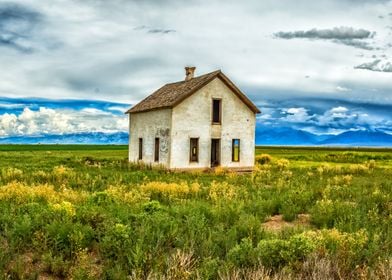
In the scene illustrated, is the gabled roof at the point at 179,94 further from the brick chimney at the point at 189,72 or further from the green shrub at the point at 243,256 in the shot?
the green shrub at the point at 243,256

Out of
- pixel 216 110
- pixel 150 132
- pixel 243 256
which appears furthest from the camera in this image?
pixel 150 132

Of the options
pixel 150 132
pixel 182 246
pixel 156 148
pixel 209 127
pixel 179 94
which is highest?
pixel 179 94

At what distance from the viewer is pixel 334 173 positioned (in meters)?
26.3

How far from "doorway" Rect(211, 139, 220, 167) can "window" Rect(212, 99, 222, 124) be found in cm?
132

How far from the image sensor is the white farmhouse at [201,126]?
87.4 feet

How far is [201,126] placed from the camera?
90.0 ft

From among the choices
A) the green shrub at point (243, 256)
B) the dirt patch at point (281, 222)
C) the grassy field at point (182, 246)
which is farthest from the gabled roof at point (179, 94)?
the green shrub at point (243, 256)

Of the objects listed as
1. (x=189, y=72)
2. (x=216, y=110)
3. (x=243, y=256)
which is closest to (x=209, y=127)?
(x=216, y=110)

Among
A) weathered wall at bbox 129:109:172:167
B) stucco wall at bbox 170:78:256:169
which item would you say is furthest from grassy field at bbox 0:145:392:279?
weathered wall at bbox 129:109:172:167

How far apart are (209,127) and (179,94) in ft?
9.23

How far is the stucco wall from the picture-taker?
87.4ft

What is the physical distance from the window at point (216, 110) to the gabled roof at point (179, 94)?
1298 millimetres

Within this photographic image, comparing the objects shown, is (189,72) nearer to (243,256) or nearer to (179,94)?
(179,94)

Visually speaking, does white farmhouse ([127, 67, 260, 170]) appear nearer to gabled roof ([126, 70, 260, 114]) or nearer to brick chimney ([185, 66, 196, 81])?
gabled roof ([126, 70, 260, 114])
